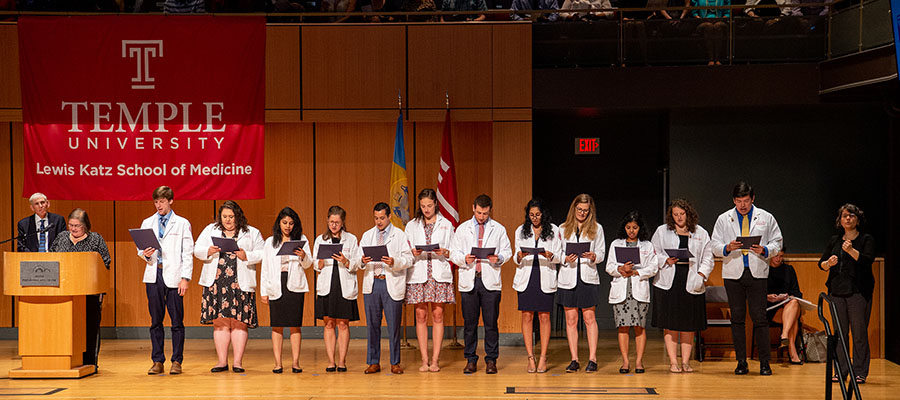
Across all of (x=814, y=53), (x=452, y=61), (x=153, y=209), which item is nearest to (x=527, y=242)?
(x=452, y=61)

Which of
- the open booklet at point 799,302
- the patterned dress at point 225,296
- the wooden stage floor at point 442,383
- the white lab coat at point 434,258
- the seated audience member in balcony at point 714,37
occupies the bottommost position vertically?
the wooden stage floor at point 442,383

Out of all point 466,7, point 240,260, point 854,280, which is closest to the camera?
point 854,280

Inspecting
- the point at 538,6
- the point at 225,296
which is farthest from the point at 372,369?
the point at 538,6

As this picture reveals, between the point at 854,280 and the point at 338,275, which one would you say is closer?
the point at 854,280

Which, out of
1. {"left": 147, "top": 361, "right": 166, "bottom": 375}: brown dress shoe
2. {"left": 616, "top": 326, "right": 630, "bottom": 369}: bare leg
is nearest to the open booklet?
{"left": 616, "top": 326, "right": 630, "bottom": 369}: bare leg

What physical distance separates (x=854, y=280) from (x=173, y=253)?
565cm

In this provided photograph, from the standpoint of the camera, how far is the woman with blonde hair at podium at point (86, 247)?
7.54 m

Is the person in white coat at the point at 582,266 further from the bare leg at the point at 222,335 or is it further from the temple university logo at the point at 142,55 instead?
the temple university logo at the point at 142,55

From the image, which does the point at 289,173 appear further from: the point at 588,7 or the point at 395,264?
the point at 588,7

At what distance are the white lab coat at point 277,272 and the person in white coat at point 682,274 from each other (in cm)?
304

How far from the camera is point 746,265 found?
757cm

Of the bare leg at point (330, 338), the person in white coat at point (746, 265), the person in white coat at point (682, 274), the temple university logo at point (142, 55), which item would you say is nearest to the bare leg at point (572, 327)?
the person in white coat at point (682, 274)

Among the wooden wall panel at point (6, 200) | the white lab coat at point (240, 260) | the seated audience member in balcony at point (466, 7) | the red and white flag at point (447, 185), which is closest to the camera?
the white lab coat at point (240, 260)

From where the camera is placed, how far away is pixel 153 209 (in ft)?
32.0
